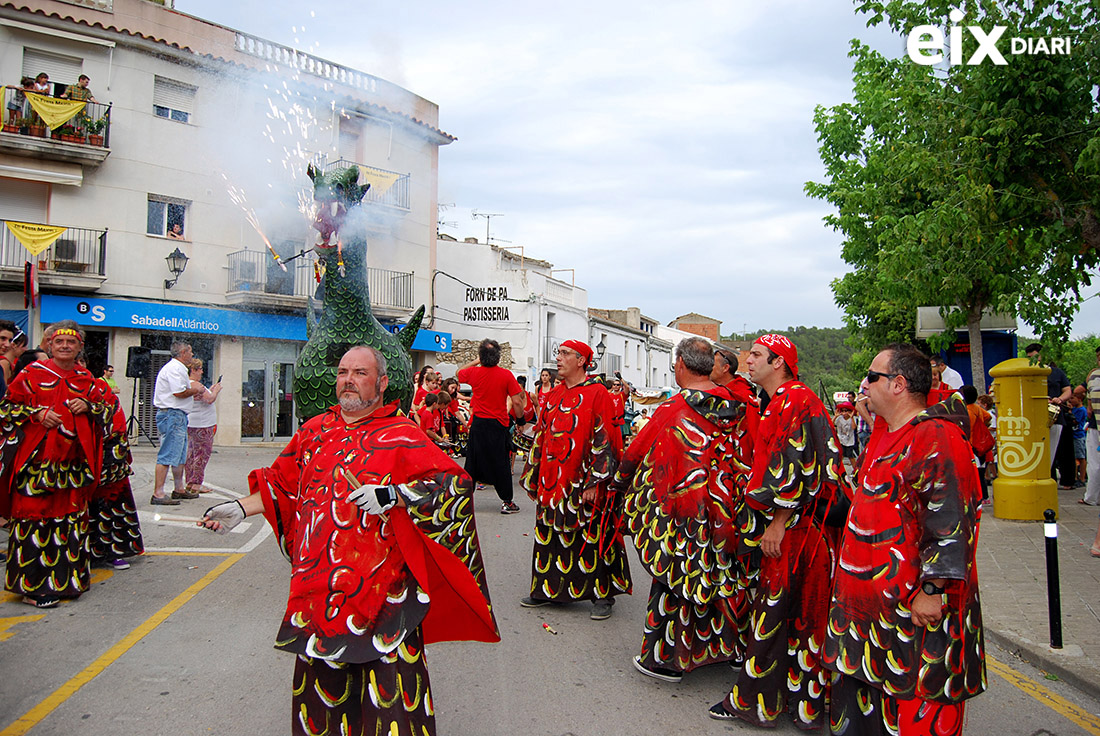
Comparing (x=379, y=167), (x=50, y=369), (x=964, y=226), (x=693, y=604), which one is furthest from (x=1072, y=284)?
(x=379, y=167)

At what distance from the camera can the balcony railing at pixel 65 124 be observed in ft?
58.3

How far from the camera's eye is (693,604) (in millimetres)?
4211

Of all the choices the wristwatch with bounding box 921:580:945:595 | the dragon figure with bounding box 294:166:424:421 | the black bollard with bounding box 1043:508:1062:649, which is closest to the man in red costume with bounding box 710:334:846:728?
the wristwatch with bounding box 921:580:945:595

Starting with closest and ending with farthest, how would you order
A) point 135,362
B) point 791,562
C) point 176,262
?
1. point 791,562
2. point 135,362
3. point 176,262

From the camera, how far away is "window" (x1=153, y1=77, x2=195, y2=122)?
1962 centimetres

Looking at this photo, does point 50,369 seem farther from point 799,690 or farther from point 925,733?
point 925,733

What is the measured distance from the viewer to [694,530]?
4.14 m

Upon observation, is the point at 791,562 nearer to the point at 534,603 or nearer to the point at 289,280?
the point at 534,603

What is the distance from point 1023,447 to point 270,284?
18.4 meters

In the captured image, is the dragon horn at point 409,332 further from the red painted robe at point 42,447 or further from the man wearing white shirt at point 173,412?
the man wearing white shirt at point 173,412

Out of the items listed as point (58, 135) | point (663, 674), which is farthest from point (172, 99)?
point (663, 674)

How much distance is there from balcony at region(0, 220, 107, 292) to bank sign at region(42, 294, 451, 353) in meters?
0.50

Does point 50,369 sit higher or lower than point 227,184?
lower

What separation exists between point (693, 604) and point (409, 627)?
1.91 metres
